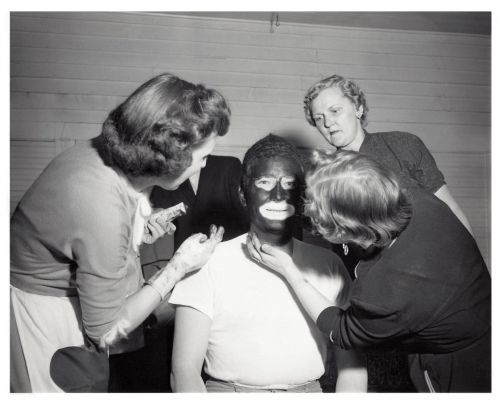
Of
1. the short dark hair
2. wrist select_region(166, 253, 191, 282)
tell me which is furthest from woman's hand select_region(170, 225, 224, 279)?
the short dark hair

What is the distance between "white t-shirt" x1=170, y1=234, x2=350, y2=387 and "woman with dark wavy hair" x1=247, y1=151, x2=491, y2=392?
9 cm

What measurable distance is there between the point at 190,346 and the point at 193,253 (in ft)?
1.04

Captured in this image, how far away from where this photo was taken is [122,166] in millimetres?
1384

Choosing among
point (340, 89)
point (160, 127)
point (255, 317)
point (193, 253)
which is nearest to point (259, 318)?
point (255, 317)

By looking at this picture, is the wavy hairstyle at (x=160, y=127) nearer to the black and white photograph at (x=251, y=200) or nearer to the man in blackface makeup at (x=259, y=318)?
the black and white photograph at (x=251, y=200)

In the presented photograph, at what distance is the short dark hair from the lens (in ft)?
5.10

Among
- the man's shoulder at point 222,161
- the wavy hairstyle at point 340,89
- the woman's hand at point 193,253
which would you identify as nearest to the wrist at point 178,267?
the woman's hand at point 193,253

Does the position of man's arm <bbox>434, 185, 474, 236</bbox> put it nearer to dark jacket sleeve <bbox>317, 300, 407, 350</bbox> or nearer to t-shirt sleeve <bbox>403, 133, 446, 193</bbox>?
t-shirt sleeve <bbox>403, 133, 446, 193</bbox>

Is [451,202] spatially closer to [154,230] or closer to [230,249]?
[230,249]

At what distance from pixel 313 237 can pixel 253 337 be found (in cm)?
41

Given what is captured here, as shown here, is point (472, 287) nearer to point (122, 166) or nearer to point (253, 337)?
point (253, 337)

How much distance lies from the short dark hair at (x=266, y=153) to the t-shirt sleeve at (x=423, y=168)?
40 centimetres

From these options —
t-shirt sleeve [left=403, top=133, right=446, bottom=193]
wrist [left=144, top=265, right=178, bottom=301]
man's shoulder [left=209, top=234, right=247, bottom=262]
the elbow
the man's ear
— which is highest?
t-shirt sleeve [left=403, top=133, right=446, bottom=193]

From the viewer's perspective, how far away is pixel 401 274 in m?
1.38
